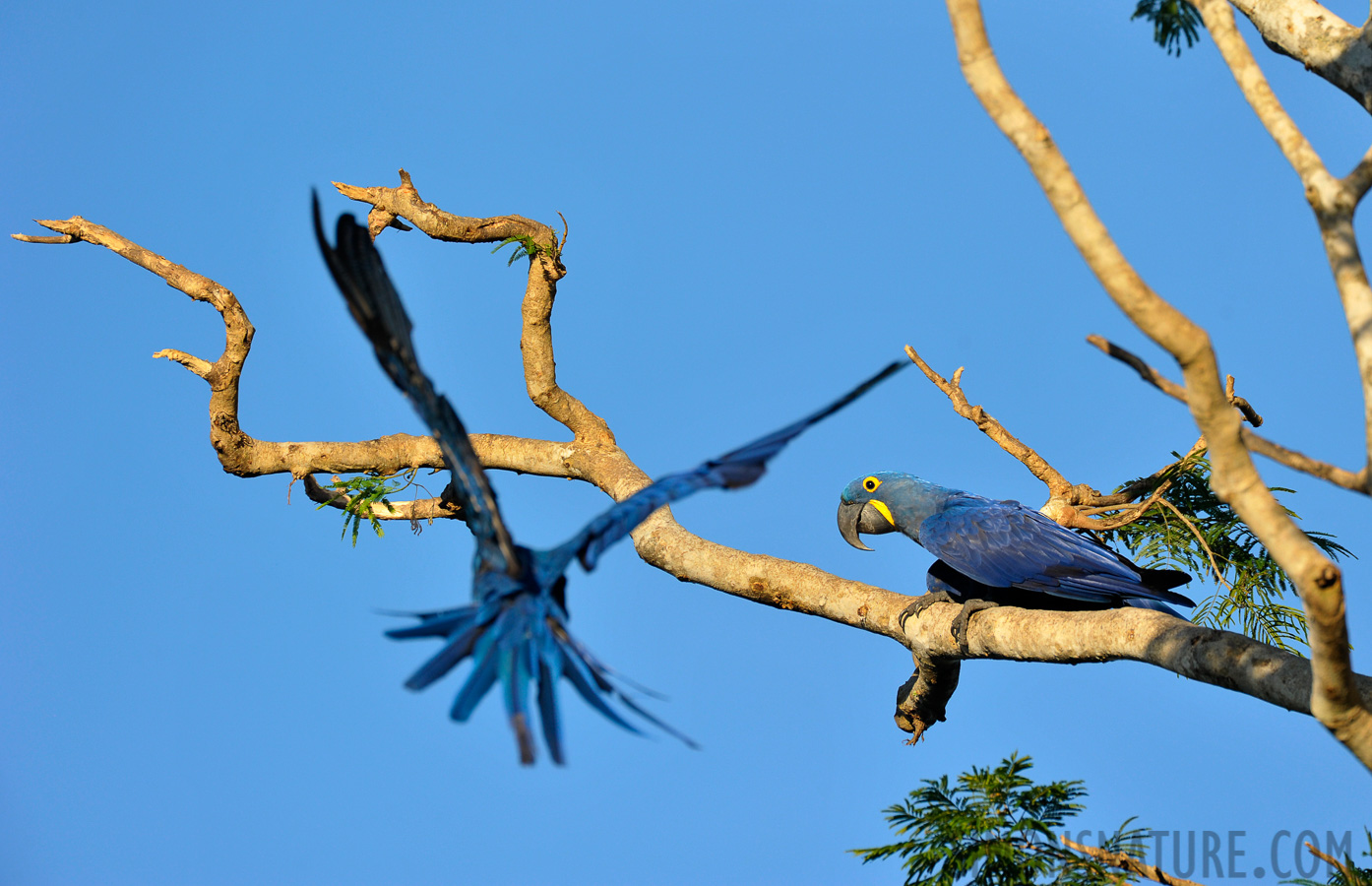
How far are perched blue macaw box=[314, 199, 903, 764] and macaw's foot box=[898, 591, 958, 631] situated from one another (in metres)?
1.51

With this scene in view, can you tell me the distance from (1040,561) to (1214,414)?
2047 millimetres

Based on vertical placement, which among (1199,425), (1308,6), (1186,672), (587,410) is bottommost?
Result: (1186,672)

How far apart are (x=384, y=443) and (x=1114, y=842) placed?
410 cm

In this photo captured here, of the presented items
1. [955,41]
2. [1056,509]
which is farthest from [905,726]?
[955,41]

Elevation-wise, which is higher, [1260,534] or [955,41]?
[955,41]

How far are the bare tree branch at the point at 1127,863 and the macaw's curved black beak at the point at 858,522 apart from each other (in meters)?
1.95

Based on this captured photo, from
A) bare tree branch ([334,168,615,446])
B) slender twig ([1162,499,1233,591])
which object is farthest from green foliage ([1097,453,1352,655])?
bare tree branch ([334,168,615,446])

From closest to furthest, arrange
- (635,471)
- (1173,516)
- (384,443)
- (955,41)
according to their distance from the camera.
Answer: (955,41) → (1173,516) → (635,471) → (384,443)

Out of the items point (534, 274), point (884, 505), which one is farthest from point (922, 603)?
point (534, 274)

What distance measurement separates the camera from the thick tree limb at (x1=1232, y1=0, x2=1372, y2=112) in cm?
365

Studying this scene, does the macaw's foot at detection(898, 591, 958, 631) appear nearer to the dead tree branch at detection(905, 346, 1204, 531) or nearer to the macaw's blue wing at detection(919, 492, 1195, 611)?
the macaw's blue wing at detection(919, 492, 1195, 611)

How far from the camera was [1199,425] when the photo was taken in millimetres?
2336

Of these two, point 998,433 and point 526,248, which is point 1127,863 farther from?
point 526,248

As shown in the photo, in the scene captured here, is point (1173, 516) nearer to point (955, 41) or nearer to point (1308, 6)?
point (1308, 6)
